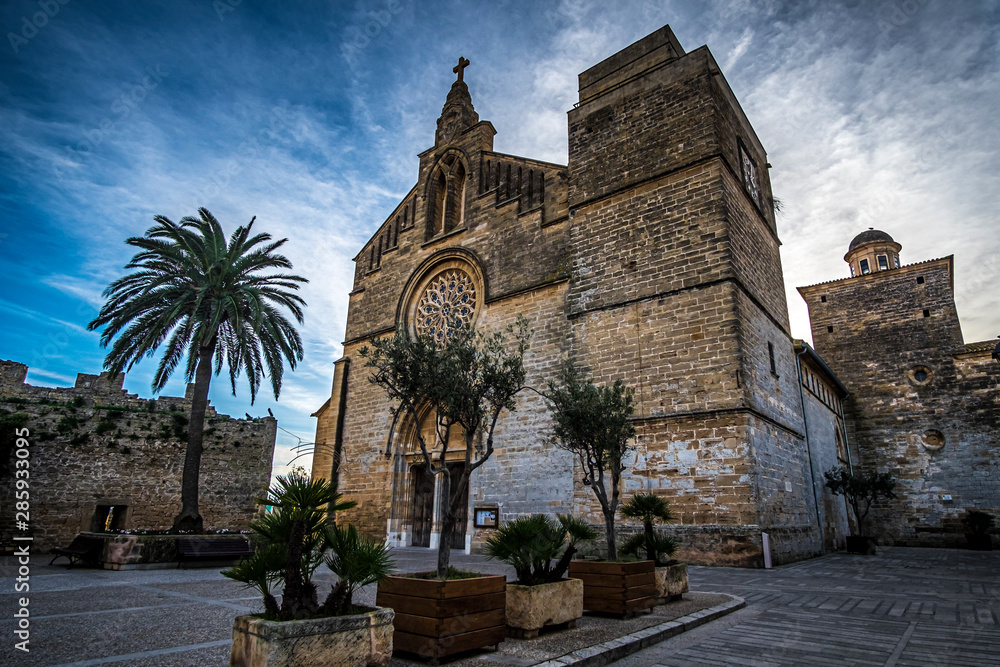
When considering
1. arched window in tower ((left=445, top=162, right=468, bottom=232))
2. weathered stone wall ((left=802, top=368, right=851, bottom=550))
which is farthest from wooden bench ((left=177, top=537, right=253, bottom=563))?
weathered stone wall ((left=802, top=368, right=851, bottom=550))

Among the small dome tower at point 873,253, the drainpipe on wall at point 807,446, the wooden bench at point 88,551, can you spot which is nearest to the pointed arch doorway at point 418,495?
the wooden bench at point 88,551

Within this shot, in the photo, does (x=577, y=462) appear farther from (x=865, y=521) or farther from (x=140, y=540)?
(x=865, y=521)

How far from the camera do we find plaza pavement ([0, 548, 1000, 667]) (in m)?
3.99

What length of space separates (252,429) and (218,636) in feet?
50.8

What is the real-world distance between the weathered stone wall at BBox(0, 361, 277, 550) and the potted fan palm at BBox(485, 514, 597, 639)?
33.3 feet

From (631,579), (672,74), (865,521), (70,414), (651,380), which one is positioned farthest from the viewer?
(865,521)

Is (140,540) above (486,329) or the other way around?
the other way around

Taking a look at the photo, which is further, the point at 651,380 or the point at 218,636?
the point at 651,380

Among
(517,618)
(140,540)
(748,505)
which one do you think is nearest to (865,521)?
(748,505)

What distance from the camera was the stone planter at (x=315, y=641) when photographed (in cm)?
277

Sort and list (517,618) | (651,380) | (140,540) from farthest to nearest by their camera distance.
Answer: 1. (651,380)
2. (140,540)
3. (517,618)

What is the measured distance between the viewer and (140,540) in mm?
9648

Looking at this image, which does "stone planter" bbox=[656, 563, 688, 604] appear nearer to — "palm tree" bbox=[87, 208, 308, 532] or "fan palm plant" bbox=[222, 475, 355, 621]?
"fan palm plant" bbox=[222, 475, 355, 621]

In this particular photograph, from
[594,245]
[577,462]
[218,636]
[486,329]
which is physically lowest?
[218,636]
